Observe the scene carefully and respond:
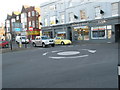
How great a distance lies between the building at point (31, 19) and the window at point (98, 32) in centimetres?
2429

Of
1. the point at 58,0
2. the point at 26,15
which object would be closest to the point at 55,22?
the point at 58,0

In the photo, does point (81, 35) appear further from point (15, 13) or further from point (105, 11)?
point (15, 13)

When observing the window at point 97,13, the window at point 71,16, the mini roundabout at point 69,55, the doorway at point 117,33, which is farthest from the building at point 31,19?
the mini roundabout at point 69,55

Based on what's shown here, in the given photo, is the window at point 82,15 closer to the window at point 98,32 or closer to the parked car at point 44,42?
the window at point 98,32

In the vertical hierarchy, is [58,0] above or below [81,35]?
above

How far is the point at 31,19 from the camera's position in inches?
2078

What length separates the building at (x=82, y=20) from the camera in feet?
91.8

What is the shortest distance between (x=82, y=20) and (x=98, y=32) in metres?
4.87

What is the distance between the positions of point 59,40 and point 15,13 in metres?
42.4

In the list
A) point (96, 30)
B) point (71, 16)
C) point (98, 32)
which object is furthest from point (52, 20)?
point (98, 32)

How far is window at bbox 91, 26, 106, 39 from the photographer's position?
29125 millimetres

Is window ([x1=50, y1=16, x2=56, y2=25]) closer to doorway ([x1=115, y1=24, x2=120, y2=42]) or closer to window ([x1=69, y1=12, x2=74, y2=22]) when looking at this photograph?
window ([x1=69, y1=12, x2=74, y2=22])

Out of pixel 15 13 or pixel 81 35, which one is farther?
pixel 15 13

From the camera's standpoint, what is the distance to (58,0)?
38875mm
